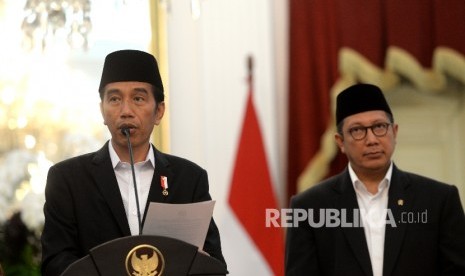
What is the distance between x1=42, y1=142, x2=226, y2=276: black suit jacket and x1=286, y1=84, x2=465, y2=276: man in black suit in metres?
0.50

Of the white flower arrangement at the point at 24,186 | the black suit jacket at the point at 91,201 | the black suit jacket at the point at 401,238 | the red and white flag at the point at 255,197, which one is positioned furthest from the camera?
the red and white flag at the point at 255,197

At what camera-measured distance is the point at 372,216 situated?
2951 mm

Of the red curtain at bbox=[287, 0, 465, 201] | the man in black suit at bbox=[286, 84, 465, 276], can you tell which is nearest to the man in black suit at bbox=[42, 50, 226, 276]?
the man in black suit at bbox=[286, 84, 465, 276]

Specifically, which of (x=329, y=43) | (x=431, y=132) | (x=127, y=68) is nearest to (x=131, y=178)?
(x=127, y=68)

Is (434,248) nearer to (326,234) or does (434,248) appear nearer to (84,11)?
(326,234)

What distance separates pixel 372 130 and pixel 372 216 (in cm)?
29

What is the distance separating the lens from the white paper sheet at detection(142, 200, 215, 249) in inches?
86.0

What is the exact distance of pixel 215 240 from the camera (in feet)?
8.40

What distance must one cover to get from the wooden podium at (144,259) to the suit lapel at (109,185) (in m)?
0.42

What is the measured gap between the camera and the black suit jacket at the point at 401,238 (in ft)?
9.27

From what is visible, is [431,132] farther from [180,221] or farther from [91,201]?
[180,221]

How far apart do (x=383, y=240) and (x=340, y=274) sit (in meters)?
0.18

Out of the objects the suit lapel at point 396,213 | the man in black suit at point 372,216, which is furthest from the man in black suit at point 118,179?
the suit lapel at point 396,213

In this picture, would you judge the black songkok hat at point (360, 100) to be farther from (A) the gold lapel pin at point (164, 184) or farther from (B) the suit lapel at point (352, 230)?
(A) the gold lapel pin at point (164, 184)
